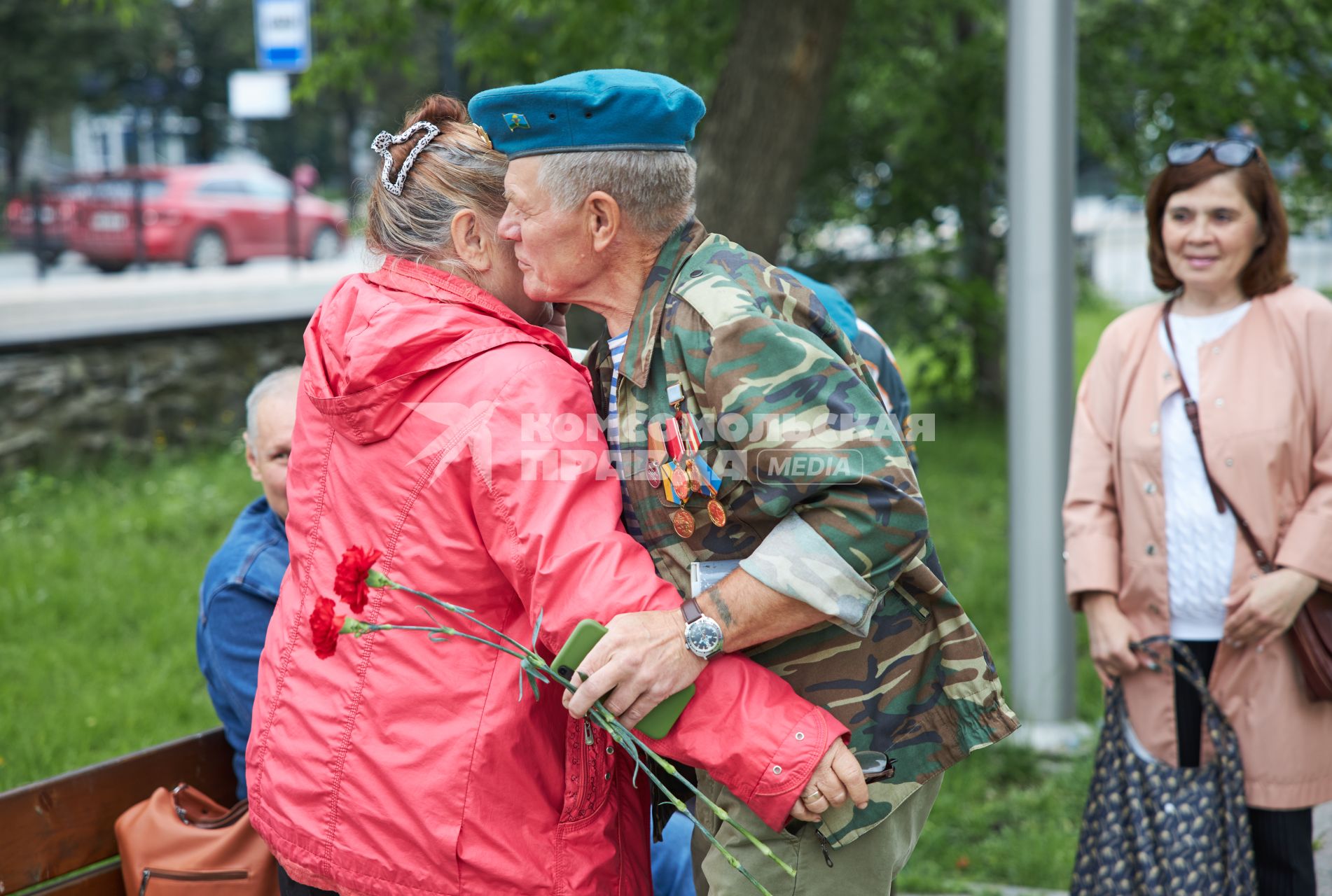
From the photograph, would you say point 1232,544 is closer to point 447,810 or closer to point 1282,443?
point 1282,443

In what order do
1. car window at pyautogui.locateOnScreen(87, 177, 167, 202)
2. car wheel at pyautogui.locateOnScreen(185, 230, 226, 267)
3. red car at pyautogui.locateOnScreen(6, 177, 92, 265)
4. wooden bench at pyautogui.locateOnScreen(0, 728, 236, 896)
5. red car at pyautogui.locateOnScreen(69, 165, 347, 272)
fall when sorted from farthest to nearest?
car wheel at pyautogui.locateOnScreen(185, 230, 226, 267) → car window at pyautogui.locateOnScreen(87, 177, 167, 202) → red car at pyautogui.locateOnScreen(69, 165, 347, 272) → red car at pyautogui.locateOnScreen(6, 177, 92, 265) → wooden bench at pyautogui.locateOnScreen(0, 728, 236, 896)

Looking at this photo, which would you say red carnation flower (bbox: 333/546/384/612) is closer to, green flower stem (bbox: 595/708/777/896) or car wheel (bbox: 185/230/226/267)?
green flower stem (bbox: 595/708/777/896)

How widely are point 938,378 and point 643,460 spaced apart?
873 centimetres

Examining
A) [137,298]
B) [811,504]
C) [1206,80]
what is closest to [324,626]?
[811,504]

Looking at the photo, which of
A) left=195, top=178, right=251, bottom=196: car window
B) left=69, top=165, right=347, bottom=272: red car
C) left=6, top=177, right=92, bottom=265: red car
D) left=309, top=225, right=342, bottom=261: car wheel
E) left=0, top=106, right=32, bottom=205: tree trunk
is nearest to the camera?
left=6, top=177, right=92, bottom=265: red car

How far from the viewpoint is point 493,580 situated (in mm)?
1873

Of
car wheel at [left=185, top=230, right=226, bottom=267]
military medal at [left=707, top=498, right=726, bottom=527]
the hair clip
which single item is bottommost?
car wheel at [left=185, top=230, right=226, bottom=267]

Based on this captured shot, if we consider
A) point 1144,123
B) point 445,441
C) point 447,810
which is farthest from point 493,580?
point 1144,123

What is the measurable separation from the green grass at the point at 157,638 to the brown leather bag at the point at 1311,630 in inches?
51.8

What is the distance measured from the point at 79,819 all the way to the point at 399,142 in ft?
4.98

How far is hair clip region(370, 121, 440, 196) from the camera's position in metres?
2.02

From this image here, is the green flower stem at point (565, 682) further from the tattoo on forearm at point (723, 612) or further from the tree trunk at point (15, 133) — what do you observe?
the tree trunk at point (15, 133)

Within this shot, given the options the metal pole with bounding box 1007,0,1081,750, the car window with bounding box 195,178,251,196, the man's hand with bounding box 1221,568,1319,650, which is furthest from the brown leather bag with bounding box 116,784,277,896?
the car window with bounding box 195,178,251,196

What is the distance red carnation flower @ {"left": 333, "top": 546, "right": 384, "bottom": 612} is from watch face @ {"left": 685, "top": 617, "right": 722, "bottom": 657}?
0.44 meters
